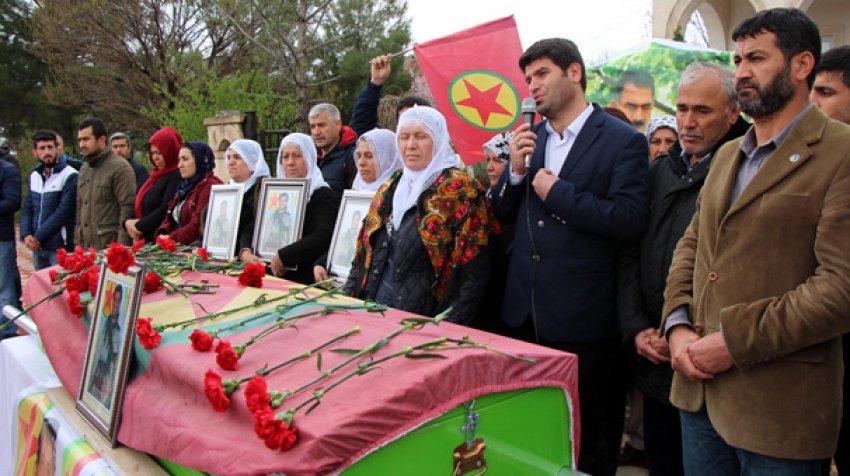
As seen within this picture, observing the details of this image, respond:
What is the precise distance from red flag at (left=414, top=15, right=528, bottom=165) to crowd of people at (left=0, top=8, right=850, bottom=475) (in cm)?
85

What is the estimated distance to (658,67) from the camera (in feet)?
19.0

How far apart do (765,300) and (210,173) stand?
13.2ft

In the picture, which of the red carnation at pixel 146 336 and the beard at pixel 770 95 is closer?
the beard at pixel 770 95

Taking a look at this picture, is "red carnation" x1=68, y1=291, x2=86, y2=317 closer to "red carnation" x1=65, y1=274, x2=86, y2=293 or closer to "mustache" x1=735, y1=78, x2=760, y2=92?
"red carnation" x1=65, y1=274, x2=86, y2=293

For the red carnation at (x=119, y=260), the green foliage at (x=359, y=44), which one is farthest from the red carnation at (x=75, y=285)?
the green foliage at (x=359, y=44)

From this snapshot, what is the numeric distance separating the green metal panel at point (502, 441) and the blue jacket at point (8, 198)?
19.5 feet

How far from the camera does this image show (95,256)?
9.80ft

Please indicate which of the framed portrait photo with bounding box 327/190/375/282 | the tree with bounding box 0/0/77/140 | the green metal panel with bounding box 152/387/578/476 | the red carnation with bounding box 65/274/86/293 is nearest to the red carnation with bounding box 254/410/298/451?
the green metal panel with bounding box 152/387/578/476

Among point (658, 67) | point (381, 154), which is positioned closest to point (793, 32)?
point (381, 154)

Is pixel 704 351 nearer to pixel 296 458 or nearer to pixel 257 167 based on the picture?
pixel 296 458

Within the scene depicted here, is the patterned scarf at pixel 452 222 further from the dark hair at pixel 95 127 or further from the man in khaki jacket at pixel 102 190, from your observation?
the dark hair at pixel 95 127

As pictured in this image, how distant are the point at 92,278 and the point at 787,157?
227 cm

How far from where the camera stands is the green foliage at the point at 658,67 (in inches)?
223

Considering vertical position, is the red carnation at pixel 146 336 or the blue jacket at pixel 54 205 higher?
the red carnation at pixel 146 336
